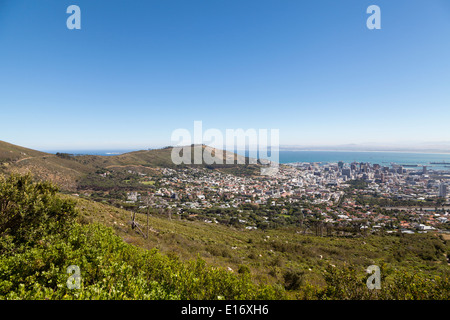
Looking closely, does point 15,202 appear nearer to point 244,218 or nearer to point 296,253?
point 296,253

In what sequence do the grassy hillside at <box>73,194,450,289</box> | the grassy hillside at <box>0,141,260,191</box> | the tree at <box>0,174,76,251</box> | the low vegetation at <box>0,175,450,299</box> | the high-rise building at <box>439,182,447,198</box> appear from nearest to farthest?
the low vegetation at <box>0,175,450,299</box> < the tree at <box>0,174,76,251</box> < the grassy hillside at <box>73,194,450,289</box> < the grassy hillside at <box>0,141,260,191</box> < the high-rise building at <box>439,182,447,198</box>


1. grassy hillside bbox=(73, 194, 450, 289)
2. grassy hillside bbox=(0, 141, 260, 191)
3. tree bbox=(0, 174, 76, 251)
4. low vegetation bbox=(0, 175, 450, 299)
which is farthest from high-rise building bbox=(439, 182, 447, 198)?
tree bbox=(0, 174, 76, 251)

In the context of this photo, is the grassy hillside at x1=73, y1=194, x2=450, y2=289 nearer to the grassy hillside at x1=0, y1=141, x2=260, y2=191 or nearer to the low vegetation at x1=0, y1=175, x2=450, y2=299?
the low vegetation at x1=0, y1=175, x2=450, y2=299

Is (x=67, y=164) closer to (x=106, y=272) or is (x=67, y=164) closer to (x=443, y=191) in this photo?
(x=106, y=272)

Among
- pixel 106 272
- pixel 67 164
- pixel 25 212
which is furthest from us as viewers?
pixel 67 164

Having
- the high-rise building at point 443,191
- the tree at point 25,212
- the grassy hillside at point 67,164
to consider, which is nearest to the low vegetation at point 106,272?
the tree at point 25,212

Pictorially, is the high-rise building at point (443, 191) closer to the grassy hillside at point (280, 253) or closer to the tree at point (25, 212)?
the grassy hillside at point (280, 253)

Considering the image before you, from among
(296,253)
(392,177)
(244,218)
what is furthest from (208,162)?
(296,253)

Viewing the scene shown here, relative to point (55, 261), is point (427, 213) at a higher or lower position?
lower

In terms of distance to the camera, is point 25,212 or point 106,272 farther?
point 25,212

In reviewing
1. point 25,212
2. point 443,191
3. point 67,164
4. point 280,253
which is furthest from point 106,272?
point 443,191

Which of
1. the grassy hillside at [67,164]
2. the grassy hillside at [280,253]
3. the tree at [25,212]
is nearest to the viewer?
the tree at [25,212]
